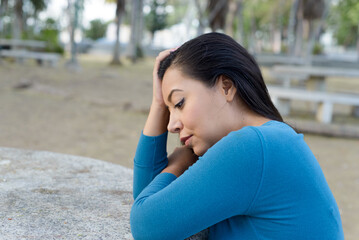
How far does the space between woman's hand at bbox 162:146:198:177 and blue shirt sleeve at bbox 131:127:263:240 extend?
290mm

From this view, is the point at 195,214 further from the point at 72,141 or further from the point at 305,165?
the point at 72,141

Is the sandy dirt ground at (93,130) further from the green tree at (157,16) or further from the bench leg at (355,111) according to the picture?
the green tree at (157,16)

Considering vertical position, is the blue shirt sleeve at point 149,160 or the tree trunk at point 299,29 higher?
the blue shirt sleeve at point 149,160

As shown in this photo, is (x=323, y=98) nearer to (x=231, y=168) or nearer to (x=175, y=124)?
(x=175, y=124)

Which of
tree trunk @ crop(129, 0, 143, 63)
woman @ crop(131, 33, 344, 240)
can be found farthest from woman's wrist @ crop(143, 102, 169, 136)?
tree trunk @ crop(129, 0, 143, 63)

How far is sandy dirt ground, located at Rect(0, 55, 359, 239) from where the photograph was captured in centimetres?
430

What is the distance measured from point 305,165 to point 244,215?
196mm

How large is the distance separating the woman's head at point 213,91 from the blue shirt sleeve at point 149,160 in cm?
25

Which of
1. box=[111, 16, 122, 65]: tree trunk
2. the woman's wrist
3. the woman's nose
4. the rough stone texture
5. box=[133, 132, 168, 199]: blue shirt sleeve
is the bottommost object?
box=[111, 16, 122, 65]: tree trunk

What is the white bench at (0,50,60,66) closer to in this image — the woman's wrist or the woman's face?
the woman's wrist

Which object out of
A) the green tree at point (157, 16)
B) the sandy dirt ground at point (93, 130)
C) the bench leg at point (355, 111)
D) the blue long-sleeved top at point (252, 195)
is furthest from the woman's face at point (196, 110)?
the green tree at point (157, 16)

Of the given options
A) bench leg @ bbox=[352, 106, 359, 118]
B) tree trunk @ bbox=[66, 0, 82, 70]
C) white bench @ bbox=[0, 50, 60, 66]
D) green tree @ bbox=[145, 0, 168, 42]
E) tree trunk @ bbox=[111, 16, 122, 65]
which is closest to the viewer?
bench leg @ bbox=[352, 106, 359, 118]

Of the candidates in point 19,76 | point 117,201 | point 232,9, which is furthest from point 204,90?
point 232,9

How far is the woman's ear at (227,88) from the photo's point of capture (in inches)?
45.3
